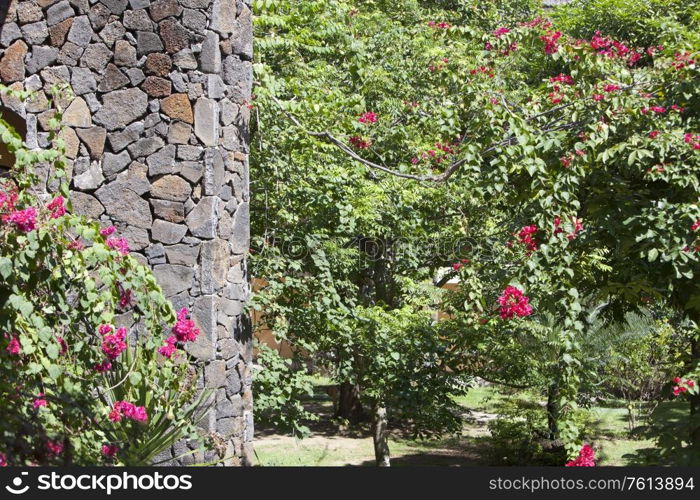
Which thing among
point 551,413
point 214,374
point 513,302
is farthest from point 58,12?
point 551,413

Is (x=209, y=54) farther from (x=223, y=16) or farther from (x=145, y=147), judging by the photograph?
(x=145, y=147)

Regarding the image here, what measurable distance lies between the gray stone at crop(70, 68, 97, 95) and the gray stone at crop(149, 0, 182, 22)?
554 millimetres

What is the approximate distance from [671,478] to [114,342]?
9.61 feet

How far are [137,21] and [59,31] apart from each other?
0.51 m

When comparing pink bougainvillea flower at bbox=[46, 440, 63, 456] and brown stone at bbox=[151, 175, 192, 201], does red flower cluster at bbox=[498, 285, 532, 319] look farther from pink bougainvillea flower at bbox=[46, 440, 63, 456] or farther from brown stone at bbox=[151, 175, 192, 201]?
pink bougainvillea flower at bbox=[46, 440, 63, 456]

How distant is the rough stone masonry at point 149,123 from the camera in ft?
17.4

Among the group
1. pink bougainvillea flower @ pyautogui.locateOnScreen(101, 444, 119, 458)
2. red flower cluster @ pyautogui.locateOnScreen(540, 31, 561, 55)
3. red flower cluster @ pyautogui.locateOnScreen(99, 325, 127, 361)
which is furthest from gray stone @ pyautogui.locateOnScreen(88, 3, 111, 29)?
red flower cluster @ pyautogui.locateOnScreen(540, 31, 561, 55)

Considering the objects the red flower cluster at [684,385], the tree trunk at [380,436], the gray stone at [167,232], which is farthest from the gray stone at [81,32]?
the tree trunk at [380,436]

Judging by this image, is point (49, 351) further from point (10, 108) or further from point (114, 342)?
point (10, 108)

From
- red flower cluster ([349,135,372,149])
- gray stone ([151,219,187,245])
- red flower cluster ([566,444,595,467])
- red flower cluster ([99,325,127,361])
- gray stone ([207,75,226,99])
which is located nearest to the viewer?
red flower cluster ([99,325,127,361])

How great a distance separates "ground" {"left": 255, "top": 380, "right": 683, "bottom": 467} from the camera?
10266 mm

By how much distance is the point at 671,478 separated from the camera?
4.28 metres

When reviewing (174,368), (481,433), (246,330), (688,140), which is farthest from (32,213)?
(481,433)

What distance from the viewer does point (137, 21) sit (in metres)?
5.40
